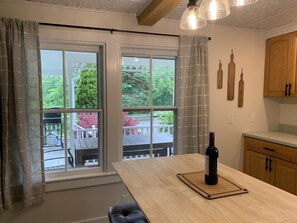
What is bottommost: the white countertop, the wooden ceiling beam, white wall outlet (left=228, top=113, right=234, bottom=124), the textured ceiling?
A: the white countertop

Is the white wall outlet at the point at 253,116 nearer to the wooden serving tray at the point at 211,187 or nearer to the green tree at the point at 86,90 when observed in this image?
the wooden serving tray at the point at 211,187

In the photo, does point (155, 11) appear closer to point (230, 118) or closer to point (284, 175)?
point (230, 118)

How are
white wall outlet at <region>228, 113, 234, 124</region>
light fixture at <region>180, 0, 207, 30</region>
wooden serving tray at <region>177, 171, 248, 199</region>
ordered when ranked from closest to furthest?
wooden serving tray at <region>177, 171, 248, 199</region>
light fixture at <region>180, 0, 207, 30</region>
white wall outlet at <region>228, 113, 234, 124</region>

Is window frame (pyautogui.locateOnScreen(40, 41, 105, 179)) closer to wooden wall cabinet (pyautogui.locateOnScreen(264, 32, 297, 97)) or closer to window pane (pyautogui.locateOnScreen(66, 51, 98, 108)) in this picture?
window pane (pyautogui.locateOnScreen(66, 51, 98, 108))

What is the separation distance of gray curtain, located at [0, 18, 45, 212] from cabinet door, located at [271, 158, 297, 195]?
255cm

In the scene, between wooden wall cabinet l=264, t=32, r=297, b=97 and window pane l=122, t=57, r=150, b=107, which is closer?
window pane l=122, t=57, r=150, b=107

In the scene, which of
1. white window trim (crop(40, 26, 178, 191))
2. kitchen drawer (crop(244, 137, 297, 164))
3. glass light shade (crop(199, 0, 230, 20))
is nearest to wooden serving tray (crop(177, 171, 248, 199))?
glass light shade (crop(199, 0, 230, 20))

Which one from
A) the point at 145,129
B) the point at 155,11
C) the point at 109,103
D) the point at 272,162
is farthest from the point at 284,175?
the point at 155,11

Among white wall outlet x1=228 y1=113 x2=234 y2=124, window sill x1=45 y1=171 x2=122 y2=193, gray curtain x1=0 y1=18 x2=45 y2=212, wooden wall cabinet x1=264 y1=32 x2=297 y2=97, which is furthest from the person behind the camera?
white wall outlet x1=228 y1=113 x2=234 y2=124

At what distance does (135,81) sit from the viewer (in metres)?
2.62

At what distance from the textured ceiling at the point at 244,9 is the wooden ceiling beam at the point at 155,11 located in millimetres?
67

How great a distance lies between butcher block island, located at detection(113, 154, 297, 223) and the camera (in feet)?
3.19

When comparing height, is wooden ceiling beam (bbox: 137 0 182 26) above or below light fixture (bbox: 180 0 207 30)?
above

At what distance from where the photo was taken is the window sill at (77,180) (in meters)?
2.28
